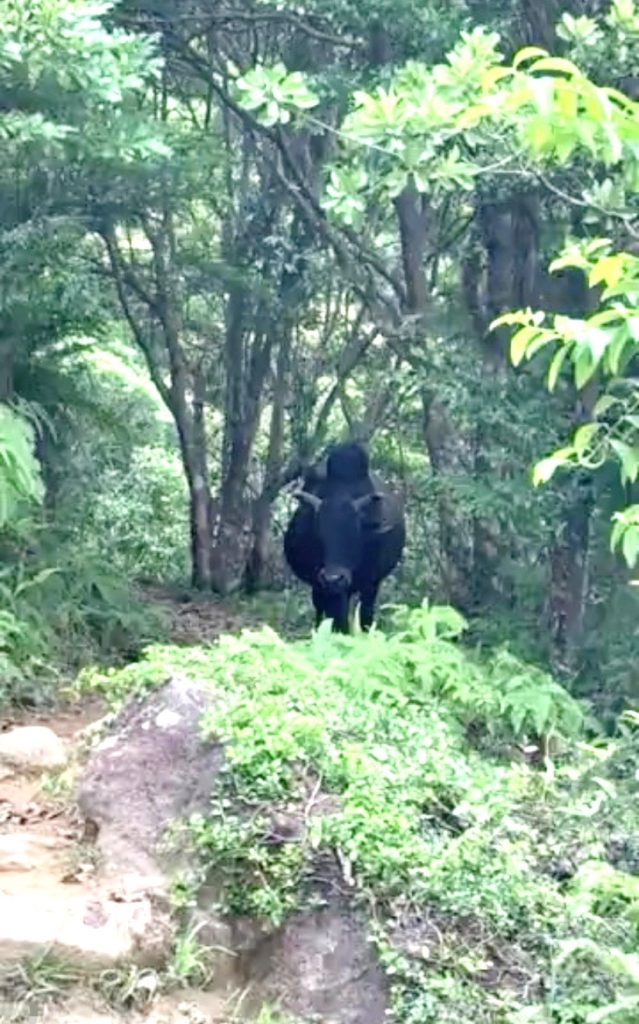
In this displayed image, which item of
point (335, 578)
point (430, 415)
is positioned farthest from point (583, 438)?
point (430, 415)

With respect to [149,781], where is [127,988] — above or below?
below

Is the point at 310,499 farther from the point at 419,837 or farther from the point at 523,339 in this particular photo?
the point at 523,339

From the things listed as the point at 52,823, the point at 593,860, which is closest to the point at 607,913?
the point at 593,860

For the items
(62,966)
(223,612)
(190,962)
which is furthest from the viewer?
(223,612)

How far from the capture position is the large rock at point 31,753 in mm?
5707

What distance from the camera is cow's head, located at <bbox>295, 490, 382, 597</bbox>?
31.0 feet

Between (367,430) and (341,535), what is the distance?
406cm

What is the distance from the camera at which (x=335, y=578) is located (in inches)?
366

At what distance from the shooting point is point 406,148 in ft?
17.7

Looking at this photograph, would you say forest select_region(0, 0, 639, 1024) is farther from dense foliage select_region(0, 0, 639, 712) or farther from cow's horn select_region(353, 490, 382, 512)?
cow's horn select_region(353, 490, 382, 512)

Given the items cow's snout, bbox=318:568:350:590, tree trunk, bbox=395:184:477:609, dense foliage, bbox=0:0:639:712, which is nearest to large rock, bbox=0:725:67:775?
dense foliage, bbox=0:0:639:712

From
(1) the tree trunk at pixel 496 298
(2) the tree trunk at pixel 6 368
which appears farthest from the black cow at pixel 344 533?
(2) the tree trunk at pixel 6 368

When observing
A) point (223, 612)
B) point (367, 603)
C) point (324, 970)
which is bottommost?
point (223, 612)

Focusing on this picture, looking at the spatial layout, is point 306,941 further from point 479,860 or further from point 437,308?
point 437,308
